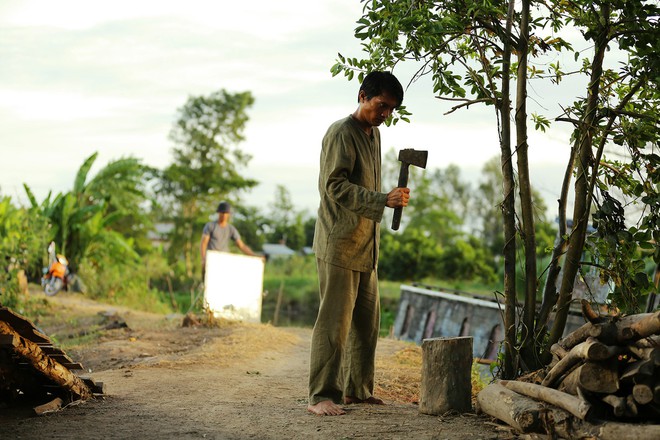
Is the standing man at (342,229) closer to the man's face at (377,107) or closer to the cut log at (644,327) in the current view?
the man's face at (377,107)

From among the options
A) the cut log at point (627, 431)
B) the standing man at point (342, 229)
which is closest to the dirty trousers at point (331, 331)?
the standing man at point (342, 229)

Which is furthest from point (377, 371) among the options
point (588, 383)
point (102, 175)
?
point (102, 175)

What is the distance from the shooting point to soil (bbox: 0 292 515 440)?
5.32m

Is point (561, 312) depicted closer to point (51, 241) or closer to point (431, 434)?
point (431, 434)

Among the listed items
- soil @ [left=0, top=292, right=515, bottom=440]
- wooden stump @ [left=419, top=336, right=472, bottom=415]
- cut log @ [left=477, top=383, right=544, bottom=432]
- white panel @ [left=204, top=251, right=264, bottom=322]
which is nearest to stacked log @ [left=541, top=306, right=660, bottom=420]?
cut log @ [left=477, top=383, right=544, bottom=432]

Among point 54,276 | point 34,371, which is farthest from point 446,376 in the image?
point 54,276

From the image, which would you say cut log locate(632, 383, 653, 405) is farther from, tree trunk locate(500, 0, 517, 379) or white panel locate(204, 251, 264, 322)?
white panel locate(204, 251, 264, 322)

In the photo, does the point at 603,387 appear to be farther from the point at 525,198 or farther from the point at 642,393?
the point at 525,198

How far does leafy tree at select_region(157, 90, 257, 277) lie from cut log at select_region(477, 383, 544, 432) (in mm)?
36049

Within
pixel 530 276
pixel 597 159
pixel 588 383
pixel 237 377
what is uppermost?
pixel 597 159

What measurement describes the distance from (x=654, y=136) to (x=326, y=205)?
229 cm

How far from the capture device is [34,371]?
6289mm

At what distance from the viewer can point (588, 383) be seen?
478cm

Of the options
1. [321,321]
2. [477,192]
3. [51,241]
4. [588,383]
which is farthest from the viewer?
[477,192]
